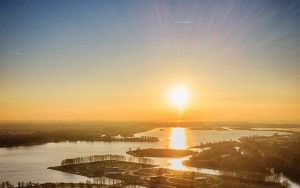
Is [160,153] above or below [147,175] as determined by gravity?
above

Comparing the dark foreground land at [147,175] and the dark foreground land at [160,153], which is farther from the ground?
the dark foreground land at [160,153]

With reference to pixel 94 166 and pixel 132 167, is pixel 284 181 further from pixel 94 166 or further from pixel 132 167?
pixel 94 166

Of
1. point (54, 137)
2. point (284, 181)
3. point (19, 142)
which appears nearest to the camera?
point (284, 181)

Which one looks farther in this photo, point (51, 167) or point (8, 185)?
point (51, 167)

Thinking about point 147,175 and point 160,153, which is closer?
point 147,175

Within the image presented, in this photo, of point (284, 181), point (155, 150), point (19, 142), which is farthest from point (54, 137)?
point (284, 181)

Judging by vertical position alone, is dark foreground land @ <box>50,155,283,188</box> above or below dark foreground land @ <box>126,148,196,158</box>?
below

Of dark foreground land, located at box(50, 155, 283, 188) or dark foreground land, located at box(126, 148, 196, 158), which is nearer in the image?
dark foreground land, located at box(50, 155, 283, 188)

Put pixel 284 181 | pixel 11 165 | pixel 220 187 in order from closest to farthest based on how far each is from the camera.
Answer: pixel 220 187 < pixel 284 181 < pixel 11 165

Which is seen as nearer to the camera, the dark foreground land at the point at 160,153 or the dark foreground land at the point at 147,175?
the dark foreground land at the point at 147,175
